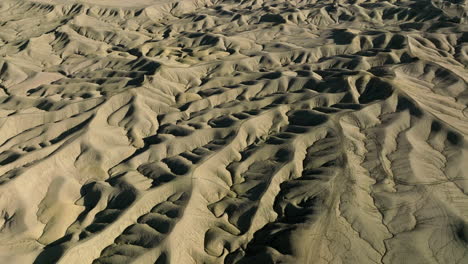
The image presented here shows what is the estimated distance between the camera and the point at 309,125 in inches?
2197

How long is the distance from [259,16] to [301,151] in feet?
294

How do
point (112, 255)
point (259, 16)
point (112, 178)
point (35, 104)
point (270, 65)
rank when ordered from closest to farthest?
point (112, 255) < point (112, 178) < point (35, 104) < point (270, 65) < point (259, 16)

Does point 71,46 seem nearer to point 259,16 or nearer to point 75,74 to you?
point 75,74

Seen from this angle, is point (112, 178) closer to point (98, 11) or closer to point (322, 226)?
point (322, 226)

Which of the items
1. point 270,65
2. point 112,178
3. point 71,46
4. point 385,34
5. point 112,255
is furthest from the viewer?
point 71,46

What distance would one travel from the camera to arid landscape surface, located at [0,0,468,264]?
3697 centimetres

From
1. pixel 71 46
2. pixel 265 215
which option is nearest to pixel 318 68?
pixel 265 215

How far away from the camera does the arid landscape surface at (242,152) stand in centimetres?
3697

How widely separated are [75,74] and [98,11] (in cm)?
6189

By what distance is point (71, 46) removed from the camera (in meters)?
106

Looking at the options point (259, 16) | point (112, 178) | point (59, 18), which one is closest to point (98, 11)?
point (59, 18)

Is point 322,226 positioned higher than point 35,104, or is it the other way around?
point 322,226

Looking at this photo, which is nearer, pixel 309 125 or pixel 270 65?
pixel 309 125

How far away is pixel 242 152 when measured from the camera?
5231 centimetres
